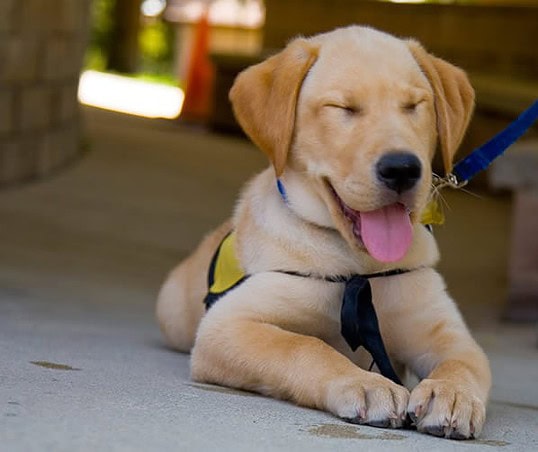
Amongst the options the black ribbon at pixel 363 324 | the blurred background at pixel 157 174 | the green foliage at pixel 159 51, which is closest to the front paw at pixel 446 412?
the black ribbon at pixel 363 324

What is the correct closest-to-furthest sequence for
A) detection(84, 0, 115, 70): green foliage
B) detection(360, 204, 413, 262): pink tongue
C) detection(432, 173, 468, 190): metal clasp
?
detection(360, 204, 413, 262): pink tongue
detection(432, 173, 468, 190): metal clasp
detection(84, 0, 115, 70): green foliage

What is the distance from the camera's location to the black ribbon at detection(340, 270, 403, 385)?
4168 millimetres

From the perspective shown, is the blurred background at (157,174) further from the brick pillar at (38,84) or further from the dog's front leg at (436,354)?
the dog's front leg at (436,354)

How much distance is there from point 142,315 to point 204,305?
6.62 feet

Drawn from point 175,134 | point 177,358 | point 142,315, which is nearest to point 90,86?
point 175,134

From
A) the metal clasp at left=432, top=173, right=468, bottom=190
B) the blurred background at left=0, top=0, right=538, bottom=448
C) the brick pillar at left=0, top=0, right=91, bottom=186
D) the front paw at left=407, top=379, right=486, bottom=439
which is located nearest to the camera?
the front paw at left=407, top=379, right=486, bottom=439

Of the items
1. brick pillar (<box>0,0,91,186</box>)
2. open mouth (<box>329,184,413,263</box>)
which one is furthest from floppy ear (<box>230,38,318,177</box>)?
brick pillar (<box>0,0,91,186</box>)

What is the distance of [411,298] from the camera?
14.4ft

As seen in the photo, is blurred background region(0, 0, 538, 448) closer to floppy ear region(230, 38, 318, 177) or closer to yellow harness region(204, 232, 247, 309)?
yellow harness region(204, 232, 247, 309)

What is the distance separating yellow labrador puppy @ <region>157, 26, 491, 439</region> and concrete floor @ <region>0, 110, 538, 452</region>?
17 cm

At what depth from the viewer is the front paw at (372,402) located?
3.61 m

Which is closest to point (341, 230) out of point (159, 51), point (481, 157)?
point (481, 157)

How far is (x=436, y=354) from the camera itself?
14.0ft

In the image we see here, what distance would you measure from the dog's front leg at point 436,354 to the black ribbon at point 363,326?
152 millimetres
